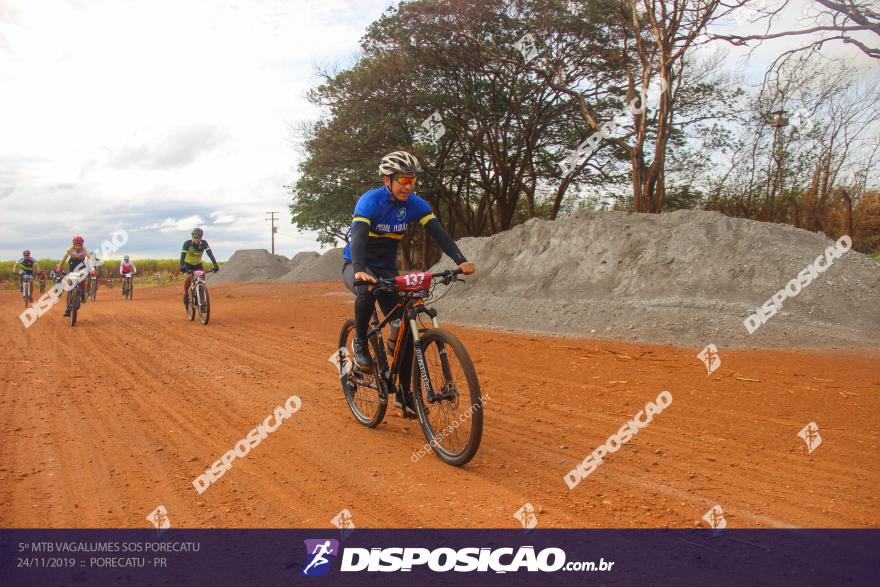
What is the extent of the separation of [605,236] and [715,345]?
5181mm

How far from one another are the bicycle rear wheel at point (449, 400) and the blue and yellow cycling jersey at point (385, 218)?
1100 millimetres

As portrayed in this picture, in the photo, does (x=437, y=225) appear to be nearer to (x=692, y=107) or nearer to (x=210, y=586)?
(x=210, y=586)

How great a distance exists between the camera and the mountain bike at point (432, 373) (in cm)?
459

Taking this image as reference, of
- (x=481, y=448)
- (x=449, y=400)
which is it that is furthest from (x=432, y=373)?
(x=481, y=448)

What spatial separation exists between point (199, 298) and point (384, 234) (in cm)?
1024

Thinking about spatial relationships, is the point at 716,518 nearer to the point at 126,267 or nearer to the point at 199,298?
the point at 199,298

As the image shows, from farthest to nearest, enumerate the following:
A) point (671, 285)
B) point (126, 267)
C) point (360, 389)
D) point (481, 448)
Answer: point (126, 267) < point (671, 285) < point (360, 389) < point (481, 448)

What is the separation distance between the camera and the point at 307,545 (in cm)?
353

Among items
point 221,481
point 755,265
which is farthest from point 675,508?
point 755,265

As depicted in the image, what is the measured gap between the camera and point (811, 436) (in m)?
5.43

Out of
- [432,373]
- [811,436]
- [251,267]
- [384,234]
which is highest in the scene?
[251,267]

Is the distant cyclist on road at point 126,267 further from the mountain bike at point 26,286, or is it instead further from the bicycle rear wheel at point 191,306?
the bicycle rear wheel at point 191,306

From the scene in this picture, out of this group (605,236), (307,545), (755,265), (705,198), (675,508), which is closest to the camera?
(307,545)

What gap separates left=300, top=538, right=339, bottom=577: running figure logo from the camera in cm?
326
